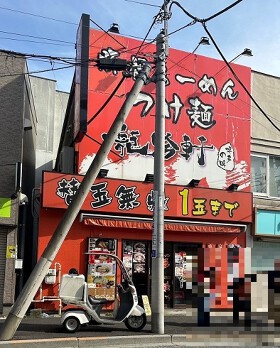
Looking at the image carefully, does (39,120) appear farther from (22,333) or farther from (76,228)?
(22,333)

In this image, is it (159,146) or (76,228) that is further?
(76,228)

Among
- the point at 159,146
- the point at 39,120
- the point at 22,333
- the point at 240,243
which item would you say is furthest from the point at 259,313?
the point at 39,120

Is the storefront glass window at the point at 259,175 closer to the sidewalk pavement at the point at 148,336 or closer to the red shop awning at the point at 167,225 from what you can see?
the red shop awning at the point at 167,225

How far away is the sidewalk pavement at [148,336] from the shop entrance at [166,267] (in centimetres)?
351

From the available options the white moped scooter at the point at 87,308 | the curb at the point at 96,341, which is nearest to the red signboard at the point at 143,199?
the white moped scooter at the point at 87,308

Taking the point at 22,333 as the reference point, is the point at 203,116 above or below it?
above

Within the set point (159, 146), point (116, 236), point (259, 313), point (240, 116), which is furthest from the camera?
point (240, 116)

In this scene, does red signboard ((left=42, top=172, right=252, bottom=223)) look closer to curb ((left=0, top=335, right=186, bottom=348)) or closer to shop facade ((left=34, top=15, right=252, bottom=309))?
shop facade ((left=34, top=15, right=252, bottom=309))

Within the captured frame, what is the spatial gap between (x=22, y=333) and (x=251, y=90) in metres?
13.1

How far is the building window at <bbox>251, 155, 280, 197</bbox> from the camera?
1895cm

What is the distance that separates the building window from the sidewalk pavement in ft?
26.8

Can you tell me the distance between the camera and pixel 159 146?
38.8 ft

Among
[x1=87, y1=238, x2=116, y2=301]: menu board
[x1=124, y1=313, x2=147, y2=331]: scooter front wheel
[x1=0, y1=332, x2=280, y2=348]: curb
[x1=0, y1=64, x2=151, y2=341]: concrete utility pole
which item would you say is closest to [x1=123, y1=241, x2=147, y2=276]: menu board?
[x1=87, y1=238, x2=116, y2=301]: menu board

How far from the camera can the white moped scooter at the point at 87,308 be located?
11055mm
